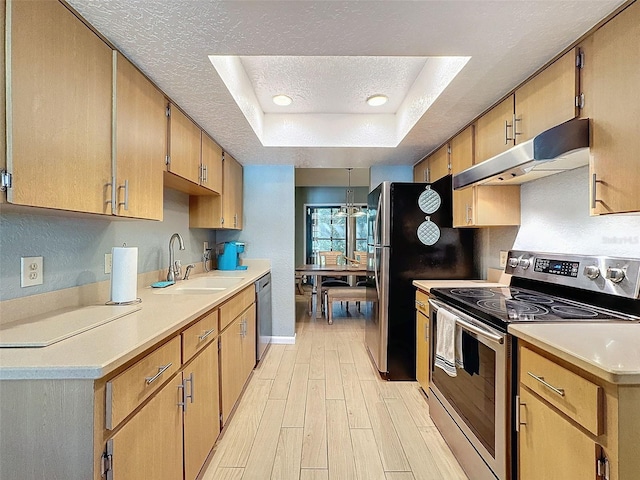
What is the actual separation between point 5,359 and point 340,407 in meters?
2.02

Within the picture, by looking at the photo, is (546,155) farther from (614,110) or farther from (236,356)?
(236,356)

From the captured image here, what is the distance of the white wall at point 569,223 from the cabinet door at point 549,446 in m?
0.86

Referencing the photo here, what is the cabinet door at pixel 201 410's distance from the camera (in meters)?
1.46

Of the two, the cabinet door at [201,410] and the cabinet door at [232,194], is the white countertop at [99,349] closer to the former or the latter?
the cabinet door at [201,410]

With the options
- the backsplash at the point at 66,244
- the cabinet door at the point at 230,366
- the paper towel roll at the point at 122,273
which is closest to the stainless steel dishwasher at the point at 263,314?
the cabinet door at the point at 230,366

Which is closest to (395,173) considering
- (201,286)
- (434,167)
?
(434,167)

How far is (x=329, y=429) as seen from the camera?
211cm

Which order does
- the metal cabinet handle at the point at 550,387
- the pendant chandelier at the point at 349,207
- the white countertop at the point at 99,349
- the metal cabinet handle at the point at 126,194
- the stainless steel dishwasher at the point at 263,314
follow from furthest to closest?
the pendant chandelier at the point at 349,207, the stainless steel dishwasher at the point at 263,314, the metal cabinet handle at the point at 126,194, the metal cabinet handle at the point at 550,387, the white countertop at the point at 99,349

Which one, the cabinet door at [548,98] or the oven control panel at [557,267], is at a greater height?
the cabinet door at [548,98]

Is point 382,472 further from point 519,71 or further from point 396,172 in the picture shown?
point 396,172

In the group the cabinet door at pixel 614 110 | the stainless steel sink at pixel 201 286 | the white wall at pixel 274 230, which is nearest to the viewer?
the cabinet door at pixel 614 110

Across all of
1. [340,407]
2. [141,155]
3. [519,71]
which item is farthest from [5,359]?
[519,71]

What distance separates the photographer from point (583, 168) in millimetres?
1771

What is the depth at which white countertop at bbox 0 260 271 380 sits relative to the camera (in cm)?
85
